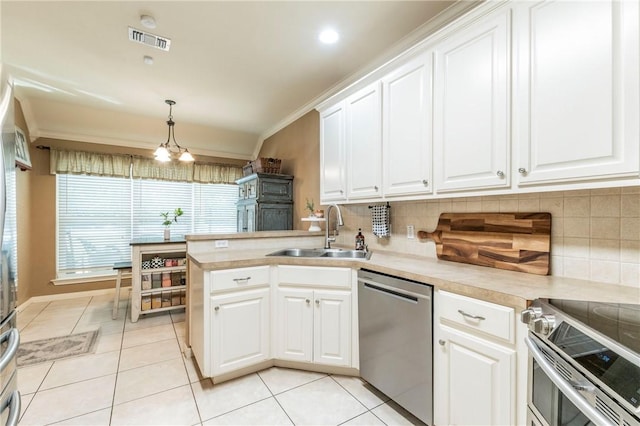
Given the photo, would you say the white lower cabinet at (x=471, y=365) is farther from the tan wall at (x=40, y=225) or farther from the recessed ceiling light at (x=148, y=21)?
the tan wall at (x=40, y=225)

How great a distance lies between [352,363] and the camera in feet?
6.66

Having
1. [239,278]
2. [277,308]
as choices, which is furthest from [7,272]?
[277,308]

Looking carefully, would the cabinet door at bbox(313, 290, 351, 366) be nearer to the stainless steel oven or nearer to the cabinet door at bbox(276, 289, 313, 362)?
the cabinet door at bbox(276, 289, 313, 362)

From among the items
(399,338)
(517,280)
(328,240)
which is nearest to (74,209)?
(328,240)

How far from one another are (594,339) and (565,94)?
1.02 m

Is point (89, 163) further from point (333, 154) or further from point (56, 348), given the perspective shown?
point (333, 154)

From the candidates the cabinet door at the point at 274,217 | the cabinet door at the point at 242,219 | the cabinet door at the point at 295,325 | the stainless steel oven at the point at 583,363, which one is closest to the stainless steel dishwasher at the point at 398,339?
the cabinet door at the point at 295,325

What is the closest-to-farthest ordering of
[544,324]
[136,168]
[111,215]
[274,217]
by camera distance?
[544,324] → [274,217] → [111,215] → [136,168]

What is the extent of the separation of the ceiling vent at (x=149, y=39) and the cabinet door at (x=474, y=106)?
2.14 meters

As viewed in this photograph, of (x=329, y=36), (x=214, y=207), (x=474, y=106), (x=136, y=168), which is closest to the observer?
(x=474, y=106)

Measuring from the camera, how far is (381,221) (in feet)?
8.22

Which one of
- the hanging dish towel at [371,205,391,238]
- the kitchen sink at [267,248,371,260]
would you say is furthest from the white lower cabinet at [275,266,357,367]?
the hanging dish towel at [371,205,391,238]

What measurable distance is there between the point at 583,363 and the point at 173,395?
7.31ft

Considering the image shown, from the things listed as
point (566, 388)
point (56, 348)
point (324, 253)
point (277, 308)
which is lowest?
point (56, 348)
